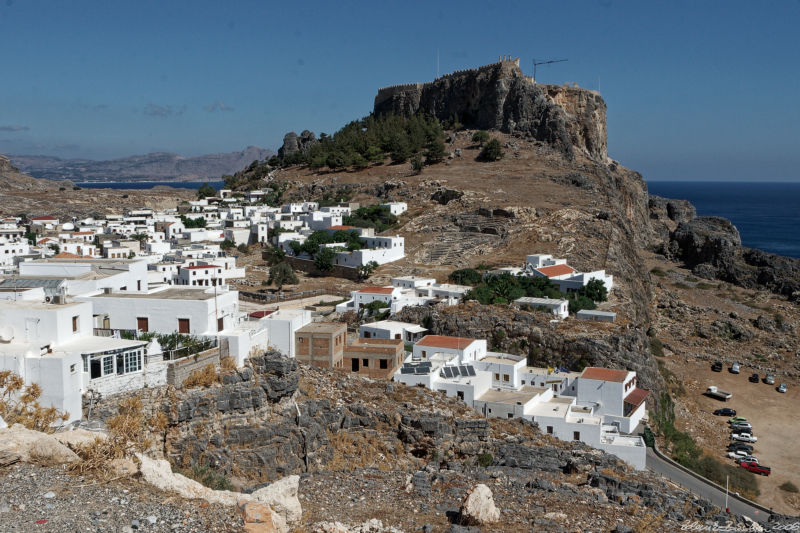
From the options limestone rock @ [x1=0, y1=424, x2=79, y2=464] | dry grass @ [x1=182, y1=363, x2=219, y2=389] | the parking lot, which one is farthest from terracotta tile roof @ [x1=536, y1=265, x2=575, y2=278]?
limestone rock @ [x1=0, y1=424, x2=79, y2=464]

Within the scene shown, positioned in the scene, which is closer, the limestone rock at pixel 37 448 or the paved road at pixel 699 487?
the limestone rock at pixel 37 448

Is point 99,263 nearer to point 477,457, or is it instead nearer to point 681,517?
point 477,457

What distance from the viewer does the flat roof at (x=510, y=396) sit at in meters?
19.6

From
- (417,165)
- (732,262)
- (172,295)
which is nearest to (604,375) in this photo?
(172,295)

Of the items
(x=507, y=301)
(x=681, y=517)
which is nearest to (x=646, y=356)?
(x=507, y=301)

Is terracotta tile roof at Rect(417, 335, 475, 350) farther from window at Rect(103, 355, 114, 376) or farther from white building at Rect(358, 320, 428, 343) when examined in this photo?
window at Rect(103, 355, 114, 376)

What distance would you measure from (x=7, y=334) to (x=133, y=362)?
204cm

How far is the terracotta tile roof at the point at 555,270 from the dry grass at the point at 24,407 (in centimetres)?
2589

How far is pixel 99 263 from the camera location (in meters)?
19.2

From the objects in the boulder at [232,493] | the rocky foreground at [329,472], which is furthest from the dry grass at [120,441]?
the boulder at [232,493]

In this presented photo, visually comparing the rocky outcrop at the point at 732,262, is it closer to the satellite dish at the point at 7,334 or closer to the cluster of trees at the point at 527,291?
the cluster of trees at the point at 527,291

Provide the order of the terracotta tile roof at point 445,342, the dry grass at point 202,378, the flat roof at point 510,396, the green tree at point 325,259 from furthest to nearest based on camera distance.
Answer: the green tree at point 325,259, the terracotta tile roof at point 445,342, the flat roof at point 510,396, the dry grass at point 202,378

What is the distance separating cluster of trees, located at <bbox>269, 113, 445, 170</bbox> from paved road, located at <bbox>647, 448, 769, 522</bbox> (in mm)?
43863

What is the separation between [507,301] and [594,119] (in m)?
43.4
